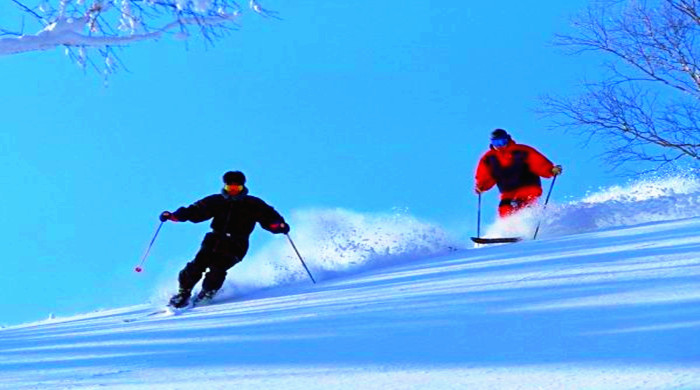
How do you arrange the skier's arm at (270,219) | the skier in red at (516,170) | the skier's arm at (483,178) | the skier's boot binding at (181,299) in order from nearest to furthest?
the skier's boot binding at (181,299)
the skier's arm at (270,219)
the skier in red at (516,170)
the skier's arm at (483,178)

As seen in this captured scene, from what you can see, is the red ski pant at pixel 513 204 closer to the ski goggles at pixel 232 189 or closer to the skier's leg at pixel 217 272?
the ski goggles at pixel 232 189

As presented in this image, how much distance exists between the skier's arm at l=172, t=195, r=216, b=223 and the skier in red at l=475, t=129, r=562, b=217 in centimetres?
377

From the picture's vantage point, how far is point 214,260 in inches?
307

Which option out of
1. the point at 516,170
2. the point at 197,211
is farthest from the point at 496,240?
the point at 197,211

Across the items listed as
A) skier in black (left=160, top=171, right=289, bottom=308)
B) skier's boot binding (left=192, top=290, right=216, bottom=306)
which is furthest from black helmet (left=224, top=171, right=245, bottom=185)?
skier's boot binding (left=192, top=290, right=216, bottom=306)

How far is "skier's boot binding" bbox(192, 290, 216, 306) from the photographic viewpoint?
7.31 m

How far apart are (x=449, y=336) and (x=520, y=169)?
275 inches

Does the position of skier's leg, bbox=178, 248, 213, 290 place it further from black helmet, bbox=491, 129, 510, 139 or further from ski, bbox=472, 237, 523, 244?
black helmet, bbox=491, 129, 510, 139

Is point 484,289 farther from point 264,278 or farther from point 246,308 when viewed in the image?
point 264,278

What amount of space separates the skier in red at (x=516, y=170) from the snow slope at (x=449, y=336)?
3.76 meters

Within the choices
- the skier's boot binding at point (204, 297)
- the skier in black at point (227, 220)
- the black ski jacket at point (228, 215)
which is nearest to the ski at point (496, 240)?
the skier in black at point (227, 220)

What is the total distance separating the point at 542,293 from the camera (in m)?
3.82

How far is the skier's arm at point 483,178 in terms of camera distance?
10.1 m

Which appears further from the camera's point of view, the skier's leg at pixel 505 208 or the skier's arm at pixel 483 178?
the skier's arm at pixel 483 178
